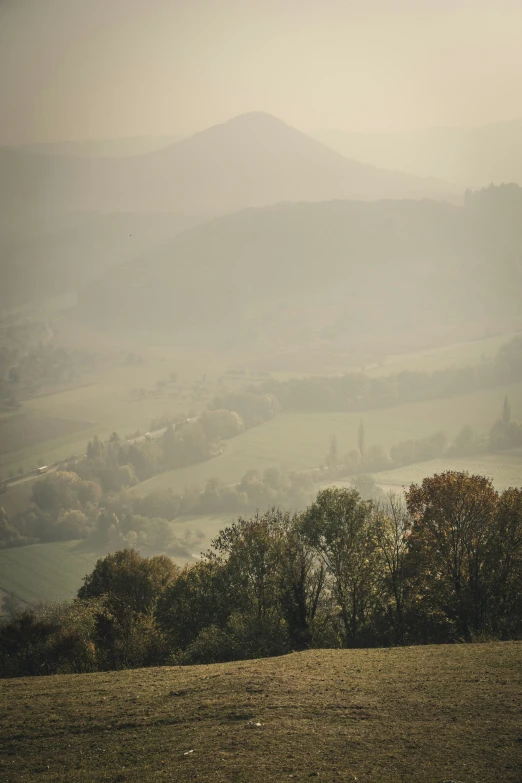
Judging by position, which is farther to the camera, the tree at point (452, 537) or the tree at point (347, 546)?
the tree at point (347, 546)

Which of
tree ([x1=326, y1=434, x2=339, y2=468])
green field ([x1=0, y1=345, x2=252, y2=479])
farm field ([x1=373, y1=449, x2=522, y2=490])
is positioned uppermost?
green field ([x1=0, y1=345, x2=252, y2=479])

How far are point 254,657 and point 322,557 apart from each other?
564cm

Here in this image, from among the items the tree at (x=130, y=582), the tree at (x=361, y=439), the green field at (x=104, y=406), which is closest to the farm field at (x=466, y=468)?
the tree at (x=361, y=439)

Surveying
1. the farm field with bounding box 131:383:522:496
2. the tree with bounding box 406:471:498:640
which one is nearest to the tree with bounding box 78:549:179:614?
the tree with bounding box 406:471:498:640

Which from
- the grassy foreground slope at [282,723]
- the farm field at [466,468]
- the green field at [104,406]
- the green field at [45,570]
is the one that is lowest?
the green field at [45,570]

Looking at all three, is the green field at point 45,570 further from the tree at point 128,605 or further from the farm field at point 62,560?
the tree at point 128,605

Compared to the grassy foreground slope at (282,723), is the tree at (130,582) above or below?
below

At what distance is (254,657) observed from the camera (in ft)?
67.8

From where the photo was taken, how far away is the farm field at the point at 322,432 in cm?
8688

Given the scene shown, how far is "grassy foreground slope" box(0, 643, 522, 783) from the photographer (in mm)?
11234

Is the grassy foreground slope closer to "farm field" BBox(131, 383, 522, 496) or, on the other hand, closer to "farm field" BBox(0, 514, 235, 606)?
"farm field" BBox(0, 514, 235, 606)

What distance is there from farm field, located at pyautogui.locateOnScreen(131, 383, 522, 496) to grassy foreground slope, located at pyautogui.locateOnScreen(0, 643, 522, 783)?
214ft

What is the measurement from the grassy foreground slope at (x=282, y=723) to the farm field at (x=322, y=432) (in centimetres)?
6512

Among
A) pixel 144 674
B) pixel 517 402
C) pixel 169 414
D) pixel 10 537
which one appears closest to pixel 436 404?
pixel 517 402
